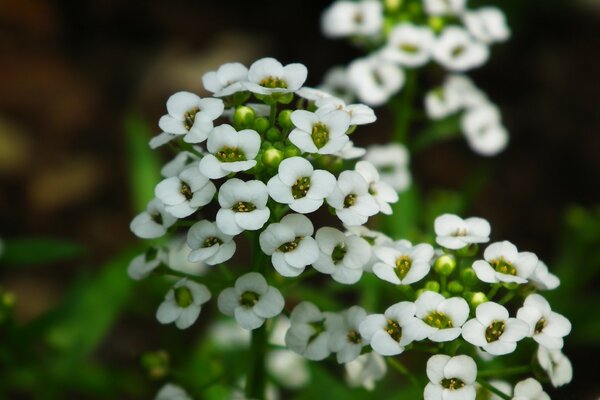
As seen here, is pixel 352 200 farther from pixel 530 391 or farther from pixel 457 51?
pixel 457 51

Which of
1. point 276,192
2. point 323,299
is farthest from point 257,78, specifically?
point 323,299

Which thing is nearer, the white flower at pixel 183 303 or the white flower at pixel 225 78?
the white flower at pixel 183 303

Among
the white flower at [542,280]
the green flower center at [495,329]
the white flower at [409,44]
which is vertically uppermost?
the white flower at [409,44]

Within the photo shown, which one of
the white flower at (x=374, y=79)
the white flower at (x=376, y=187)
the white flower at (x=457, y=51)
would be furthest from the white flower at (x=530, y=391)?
the white flower at (x=457, y=51)

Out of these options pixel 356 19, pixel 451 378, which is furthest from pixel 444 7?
pixel 451 378

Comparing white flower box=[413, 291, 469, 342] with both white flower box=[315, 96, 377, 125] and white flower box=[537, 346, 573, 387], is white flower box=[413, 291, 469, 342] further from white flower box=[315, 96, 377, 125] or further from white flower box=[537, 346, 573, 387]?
white flower box=[315, 96, 377, 125]

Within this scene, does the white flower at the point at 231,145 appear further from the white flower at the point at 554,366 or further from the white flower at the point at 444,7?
the white flower at the point at 444,7

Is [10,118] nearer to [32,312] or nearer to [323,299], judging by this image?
[32,312]
